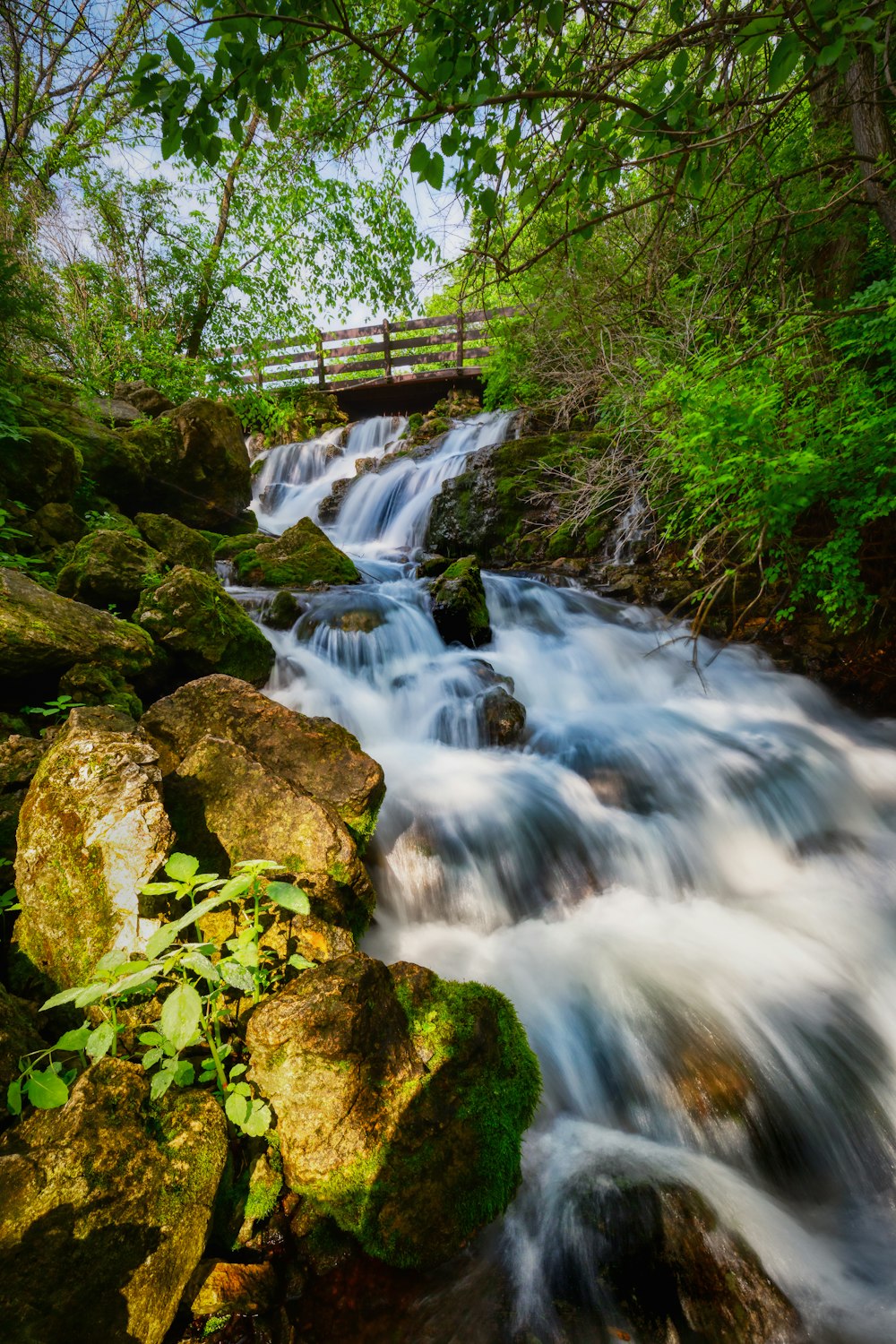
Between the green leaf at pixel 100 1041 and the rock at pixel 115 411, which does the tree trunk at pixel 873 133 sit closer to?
the green leaf at pixel 100 1041

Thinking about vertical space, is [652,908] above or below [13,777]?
below

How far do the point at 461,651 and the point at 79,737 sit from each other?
464 cm

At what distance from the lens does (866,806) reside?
4.52 meters

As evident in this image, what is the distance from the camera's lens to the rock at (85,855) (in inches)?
73.0

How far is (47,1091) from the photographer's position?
137 centimetres

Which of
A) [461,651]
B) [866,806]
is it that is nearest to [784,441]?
[866,806]

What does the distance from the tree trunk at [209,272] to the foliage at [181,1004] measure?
10.2m

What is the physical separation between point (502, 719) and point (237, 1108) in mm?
3799

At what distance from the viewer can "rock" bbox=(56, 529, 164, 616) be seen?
430 cm

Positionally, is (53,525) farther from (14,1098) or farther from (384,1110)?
(384,1110)

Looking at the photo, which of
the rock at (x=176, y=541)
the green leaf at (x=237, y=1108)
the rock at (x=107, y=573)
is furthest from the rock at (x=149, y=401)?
the green leaf at (x=237, y=1108)

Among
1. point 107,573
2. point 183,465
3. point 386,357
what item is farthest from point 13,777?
point 386,357

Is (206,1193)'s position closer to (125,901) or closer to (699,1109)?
(125,901)

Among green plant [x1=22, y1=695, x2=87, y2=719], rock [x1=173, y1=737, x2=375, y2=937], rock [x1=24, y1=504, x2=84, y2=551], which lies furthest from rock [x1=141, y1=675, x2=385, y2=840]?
rock [x1=24, y1=504, x2=84, y2=551]
